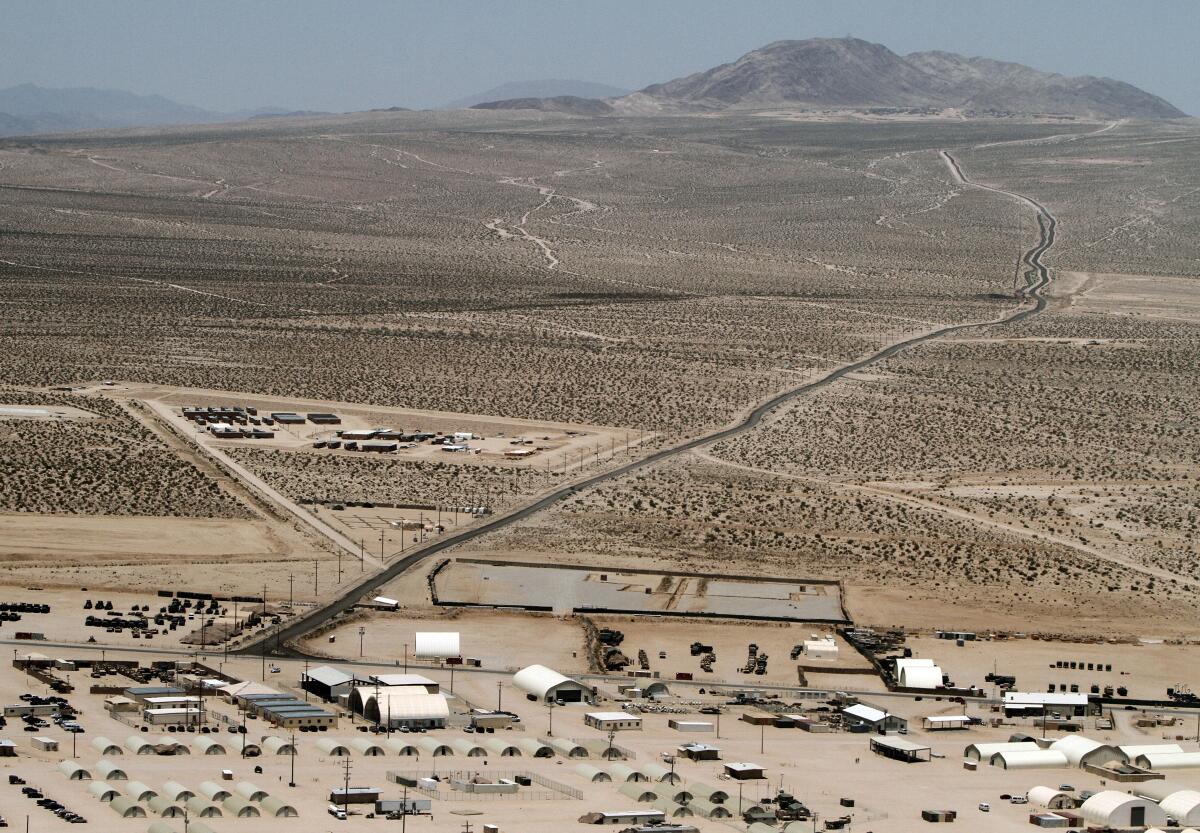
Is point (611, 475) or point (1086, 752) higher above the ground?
point (611, 475)

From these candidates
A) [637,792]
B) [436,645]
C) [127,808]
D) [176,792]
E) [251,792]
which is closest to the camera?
[127,808]

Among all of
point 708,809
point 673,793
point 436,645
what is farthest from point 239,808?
point 436,645

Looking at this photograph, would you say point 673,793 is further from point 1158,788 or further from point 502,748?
point 1158,788

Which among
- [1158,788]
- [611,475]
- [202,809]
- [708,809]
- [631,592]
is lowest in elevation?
[1158,788]

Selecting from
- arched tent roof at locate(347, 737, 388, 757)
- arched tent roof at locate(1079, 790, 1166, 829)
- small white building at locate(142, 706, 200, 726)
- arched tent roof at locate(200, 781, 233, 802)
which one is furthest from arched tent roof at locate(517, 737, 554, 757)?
arched tent roof at locate(1079, 790, 1166, 829)

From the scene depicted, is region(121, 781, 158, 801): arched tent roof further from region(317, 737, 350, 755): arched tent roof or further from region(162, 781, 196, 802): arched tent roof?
region(317, 737, 350, 755): arched tent roof

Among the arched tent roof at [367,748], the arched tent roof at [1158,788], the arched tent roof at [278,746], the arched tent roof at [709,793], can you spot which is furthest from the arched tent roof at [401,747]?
the arched tent roof at [1158,788]

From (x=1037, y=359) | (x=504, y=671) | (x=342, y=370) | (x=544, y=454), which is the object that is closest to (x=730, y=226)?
(x=1037, y=359)

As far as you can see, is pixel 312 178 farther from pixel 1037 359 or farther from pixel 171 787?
pixel 171 787
